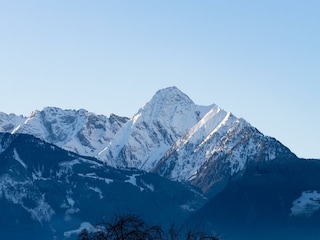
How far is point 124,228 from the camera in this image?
4475cm

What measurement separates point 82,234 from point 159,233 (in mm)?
3388

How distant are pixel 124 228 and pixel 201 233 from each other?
3.42 m

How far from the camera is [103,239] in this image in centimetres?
4444

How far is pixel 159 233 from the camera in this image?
146ft

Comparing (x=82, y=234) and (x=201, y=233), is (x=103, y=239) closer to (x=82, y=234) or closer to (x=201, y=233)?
(x=82, y=234)

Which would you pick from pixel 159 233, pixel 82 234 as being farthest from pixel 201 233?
pixel 82 234

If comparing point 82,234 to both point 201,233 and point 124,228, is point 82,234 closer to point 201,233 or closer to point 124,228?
point 124,228

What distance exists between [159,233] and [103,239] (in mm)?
2456

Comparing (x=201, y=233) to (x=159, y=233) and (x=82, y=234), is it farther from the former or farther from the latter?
(x=82, y=234)

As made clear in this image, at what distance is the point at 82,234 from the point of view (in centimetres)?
4469

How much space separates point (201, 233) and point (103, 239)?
4352 millimetres

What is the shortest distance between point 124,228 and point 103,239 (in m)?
1.06

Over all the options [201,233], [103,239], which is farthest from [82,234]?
[201,233]
